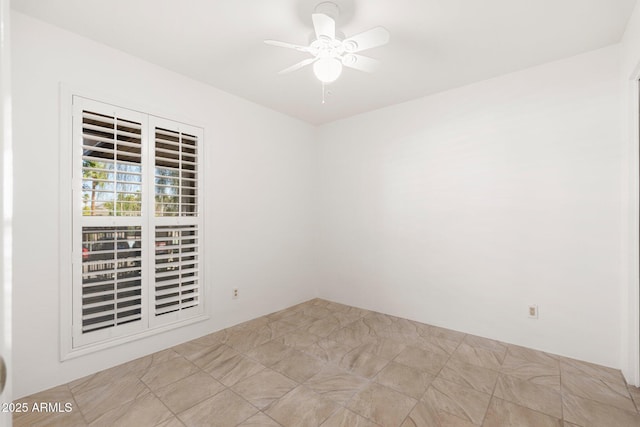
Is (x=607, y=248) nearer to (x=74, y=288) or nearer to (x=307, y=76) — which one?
(x=307, y=76)

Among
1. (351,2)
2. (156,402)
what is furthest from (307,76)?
(156,402)

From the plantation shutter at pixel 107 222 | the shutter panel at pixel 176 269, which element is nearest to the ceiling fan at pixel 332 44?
the plantation shutter at pixel 107 222

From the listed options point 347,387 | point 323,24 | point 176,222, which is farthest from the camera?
point 176,222

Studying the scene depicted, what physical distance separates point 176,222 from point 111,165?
705mm

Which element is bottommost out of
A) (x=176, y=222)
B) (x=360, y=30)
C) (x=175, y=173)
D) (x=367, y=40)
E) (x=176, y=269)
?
(x=176, y=269)

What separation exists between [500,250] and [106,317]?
3481 millimetres

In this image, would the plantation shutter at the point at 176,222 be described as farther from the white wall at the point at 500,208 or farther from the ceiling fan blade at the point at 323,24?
the white wall at the point at 500,208

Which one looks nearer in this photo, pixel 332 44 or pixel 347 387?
pixel 332 44

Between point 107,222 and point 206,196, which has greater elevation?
point 206,196

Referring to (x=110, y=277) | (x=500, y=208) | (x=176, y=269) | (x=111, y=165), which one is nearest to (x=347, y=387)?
(x=176, y=269)

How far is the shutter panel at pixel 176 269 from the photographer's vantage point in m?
2.74

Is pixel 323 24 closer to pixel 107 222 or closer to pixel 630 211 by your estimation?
pixel 107 222

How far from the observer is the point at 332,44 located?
2039mm

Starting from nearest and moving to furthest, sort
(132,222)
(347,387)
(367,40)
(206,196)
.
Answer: (367,40), (347,387), (132,222), (206,196)
